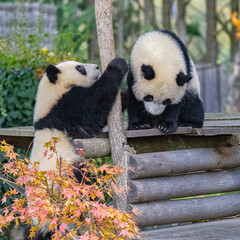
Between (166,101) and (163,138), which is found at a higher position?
(166,101)

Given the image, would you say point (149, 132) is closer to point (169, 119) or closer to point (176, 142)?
point (169, 119)

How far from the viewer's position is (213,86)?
12047mm

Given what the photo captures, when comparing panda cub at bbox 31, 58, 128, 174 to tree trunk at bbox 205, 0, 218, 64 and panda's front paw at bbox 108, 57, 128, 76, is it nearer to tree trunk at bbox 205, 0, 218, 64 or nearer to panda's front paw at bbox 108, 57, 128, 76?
panda's front paw at bbox 108, 57, 128, 76

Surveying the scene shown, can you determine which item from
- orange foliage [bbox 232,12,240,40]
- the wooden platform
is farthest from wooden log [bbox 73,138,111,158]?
orange foliage [bbox 232,12,240,40]

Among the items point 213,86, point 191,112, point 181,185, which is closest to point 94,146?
point 181,185

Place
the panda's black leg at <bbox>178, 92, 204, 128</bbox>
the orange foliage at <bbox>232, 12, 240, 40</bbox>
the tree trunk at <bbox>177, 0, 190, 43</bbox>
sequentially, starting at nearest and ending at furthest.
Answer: the panda's black leg at <bbox>178, 92, 204, 128</bbox> < the tree trunk at <bbox>177, 0, 190, 43</bbox> < the orange foliage at <bbox>232, 12, 240, 40</bbox>

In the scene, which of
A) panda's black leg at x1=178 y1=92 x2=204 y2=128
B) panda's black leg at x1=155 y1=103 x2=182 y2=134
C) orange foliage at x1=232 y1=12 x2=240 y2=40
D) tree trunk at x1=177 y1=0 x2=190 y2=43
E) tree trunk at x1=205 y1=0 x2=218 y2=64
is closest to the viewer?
panda's black leg at x1=155 y1=103 x2=182 y2=134

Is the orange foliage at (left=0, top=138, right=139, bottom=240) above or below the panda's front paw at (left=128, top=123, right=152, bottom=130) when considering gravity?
below

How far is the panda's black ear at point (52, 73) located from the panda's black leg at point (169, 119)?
113 centimetres

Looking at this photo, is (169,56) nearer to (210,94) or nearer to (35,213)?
(35,213)

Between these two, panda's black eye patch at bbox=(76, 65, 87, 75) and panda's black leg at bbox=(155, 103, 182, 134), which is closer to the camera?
panda's black leg at bbox=(155, 103, 182, 134)

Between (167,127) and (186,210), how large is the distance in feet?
2.79

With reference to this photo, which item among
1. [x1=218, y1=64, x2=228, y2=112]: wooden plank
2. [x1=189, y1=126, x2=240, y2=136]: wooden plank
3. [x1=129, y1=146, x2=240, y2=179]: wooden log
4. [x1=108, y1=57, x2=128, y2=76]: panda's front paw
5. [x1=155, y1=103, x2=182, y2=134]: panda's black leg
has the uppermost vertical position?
[x1=108, y1=57, x2=128, y2=76]: panda's front paw

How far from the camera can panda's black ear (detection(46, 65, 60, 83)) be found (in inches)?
184
